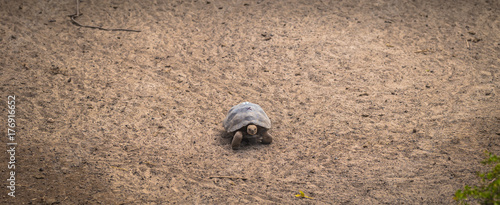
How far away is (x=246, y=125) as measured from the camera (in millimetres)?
4746

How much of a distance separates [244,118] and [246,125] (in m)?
0.09

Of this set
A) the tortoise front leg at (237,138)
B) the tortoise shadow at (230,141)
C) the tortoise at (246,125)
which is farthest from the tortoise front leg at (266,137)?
the tortoise front leg at (237,138)

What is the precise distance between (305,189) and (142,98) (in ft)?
9.56

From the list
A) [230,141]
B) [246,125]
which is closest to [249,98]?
[230,141]

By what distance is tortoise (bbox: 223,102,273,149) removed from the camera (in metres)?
4.73

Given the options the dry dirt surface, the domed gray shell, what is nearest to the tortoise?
the domed gray shell

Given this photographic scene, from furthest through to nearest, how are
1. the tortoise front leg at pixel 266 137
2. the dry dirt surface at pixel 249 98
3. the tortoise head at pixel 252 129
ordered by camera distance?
1. the tortoise front leg at pixel 266 137
2. the tortoise head at pixel 252 129
3. the dry dirt surface at pixel 249 98

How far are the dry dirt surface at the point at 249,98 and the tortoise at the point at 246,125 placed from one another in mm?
143

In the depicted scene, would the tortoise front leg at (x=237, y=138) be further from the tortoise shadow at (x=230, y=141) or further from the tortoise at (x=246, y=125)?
A: the tortoise shadow at (x=230, y=141)

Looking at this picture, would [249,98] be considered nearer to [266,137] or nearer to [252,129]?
[266,137]

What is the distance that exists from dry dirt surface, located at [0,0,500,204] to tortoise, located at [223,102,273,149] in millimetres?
143

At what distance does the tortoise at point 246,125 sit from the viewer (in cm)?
473

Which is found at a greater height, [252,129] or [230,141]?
[252,129]

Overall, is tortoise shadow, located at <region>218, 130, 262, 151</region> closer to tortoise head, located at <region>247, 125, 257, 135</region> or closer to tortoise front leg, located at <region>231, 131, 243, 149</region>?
tortoise front leg, located at <region>231, 131, 243, 149</region>
